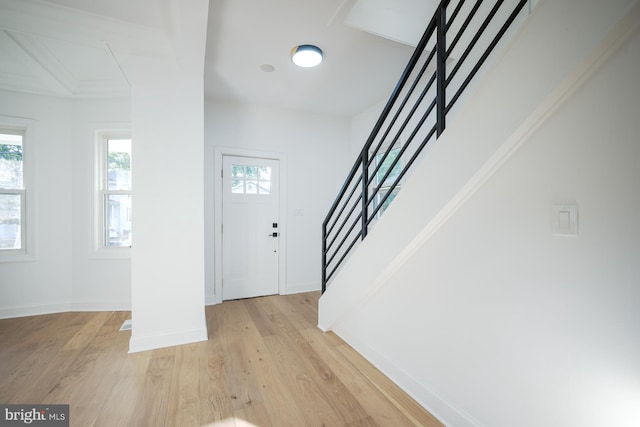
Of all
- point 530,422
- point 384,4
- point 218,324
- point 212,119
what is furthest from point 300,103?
point 530,422

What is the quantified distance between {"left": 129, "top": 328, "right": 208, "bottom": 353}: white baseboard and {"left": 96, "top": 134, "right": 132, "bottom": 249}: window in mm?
1425

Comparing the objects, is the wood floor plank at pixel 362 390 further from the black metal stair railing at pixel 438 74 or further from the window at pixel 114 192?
the window at pixel 114 192

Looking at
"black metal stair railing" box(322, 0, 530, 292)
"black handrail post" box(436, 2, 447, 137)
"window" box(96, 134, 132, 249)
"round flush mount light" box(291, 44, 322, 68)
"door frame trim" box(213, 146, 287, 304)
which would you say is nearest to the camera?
"black metal stair railing" box(322, 0, 530, 292)

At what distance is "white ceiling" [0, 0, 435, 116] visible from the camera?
1.85 meters

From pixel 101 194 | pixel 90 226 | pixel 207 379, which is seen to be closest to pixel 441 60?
pixel 207 379

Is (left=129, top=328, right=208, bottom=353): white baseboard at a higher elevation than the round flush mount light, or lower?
lower

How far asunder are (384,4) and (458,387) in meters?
2.63

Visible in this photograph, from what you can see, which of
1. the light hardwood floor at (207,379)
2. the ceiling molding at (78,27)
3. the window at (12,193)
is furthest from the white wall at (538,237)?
the window at (12,193)

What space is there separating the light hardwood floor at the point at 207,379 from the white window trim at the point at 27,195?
0.76m

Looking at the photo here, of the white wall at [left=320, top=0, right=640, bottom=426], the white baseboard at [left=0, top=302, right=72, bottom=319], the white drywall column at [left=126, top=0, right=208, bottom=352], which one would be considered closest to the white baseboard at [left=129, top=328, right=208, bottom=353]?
the white drywall column at [left=126, top=0, right=208, bottom=352]

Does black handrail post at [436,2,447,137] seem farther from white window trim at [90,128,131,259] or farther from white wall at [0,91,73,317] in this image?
white wall at [0,91,73,317]

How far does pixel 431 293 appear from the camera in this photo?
151cm

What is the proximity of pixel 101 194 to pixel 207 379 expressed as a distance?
8.68 ft

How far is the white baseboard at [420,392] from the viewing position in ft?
4.47
